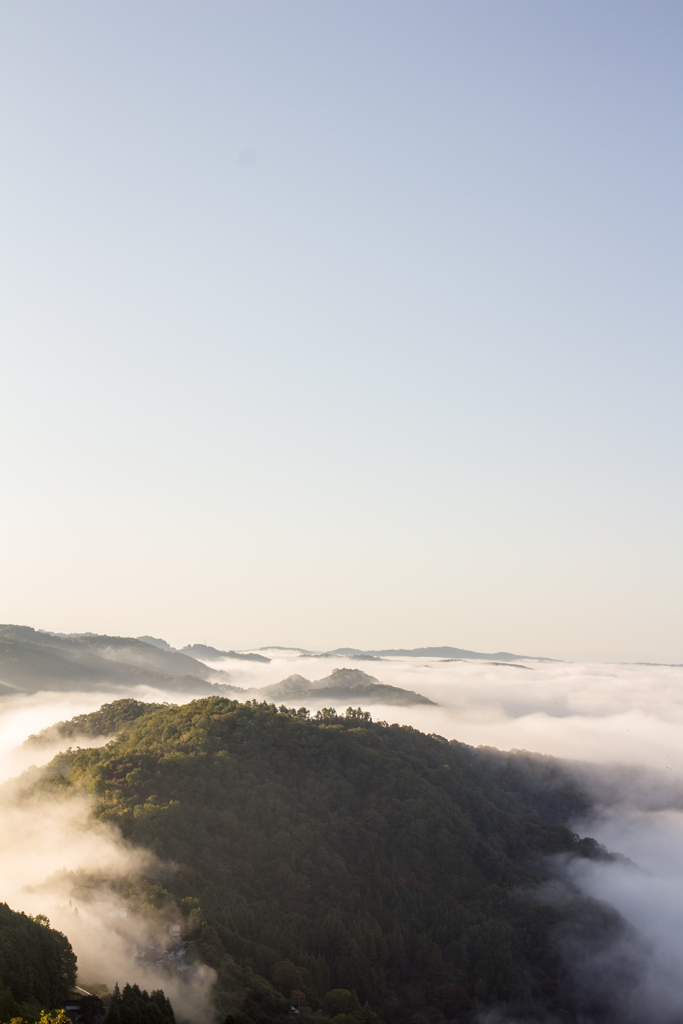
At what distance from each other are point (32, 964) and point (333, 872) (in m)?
68.0

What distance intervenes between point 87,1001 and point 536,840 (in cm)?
13186

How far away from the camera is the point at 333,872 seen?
5012 inches

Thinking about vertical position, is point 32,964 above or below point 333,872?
above

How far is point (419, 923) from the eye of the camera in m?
127

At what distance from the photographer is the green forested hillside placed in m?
63.8

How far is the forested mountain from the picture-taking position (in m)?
105

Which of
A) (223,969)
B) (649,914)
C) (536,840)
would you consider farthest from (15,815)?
(649,914)

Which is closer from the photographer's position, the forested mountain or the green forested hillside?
the green forested hillside

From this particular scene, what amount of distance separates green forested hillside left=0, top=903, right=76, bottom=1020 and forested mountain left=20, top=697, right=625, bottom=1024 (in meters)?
17.6

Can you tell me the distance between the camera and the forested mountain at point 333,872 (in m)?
105

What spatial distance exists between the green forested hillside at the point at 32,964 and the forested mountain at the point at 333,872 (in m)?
17.6

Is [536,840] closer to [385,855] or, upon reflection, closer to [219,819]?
[385,855]

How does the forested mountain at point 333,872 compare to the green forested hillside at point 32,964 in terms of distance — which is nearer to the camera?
the green forested hillside at point 32,964

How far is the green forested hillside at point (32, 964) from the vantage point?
63844mm
